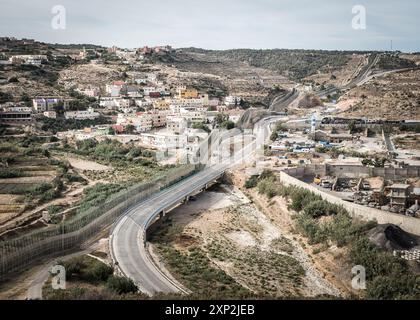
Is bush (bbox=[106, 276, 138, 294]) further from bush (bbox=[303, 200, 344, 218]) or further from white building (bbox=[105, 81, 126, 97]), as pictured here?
white building (bbox=[105, 81, 126, 97])

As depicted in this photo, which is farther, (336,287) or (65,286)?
(336,287)

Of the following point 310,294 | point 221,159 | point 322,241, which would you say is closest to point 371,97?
point 221,159

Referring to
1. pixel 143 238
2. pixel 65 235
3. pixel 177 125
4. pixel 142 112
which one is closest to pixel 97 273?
pixel 65 235

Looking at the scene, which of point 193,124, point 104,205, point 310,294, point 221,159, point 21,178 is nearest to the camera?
point 310,294

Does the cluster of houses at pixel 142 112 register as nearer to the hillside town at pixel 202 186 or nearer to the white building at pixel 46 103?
the white building at pixel 46 103

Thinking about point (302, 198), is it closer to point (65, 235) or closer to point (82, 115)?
point (65, 235)

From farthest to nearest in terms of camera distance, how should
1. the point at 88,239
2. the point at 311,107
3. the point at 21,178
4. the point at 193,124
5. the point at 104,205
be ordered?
the point at 311,107 < the point at 193,124 < the point at 21,178 < the point at 104,205 < the point at 88,239

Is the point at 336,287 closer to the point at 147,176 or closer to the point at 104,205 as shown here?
the point at 104,205
